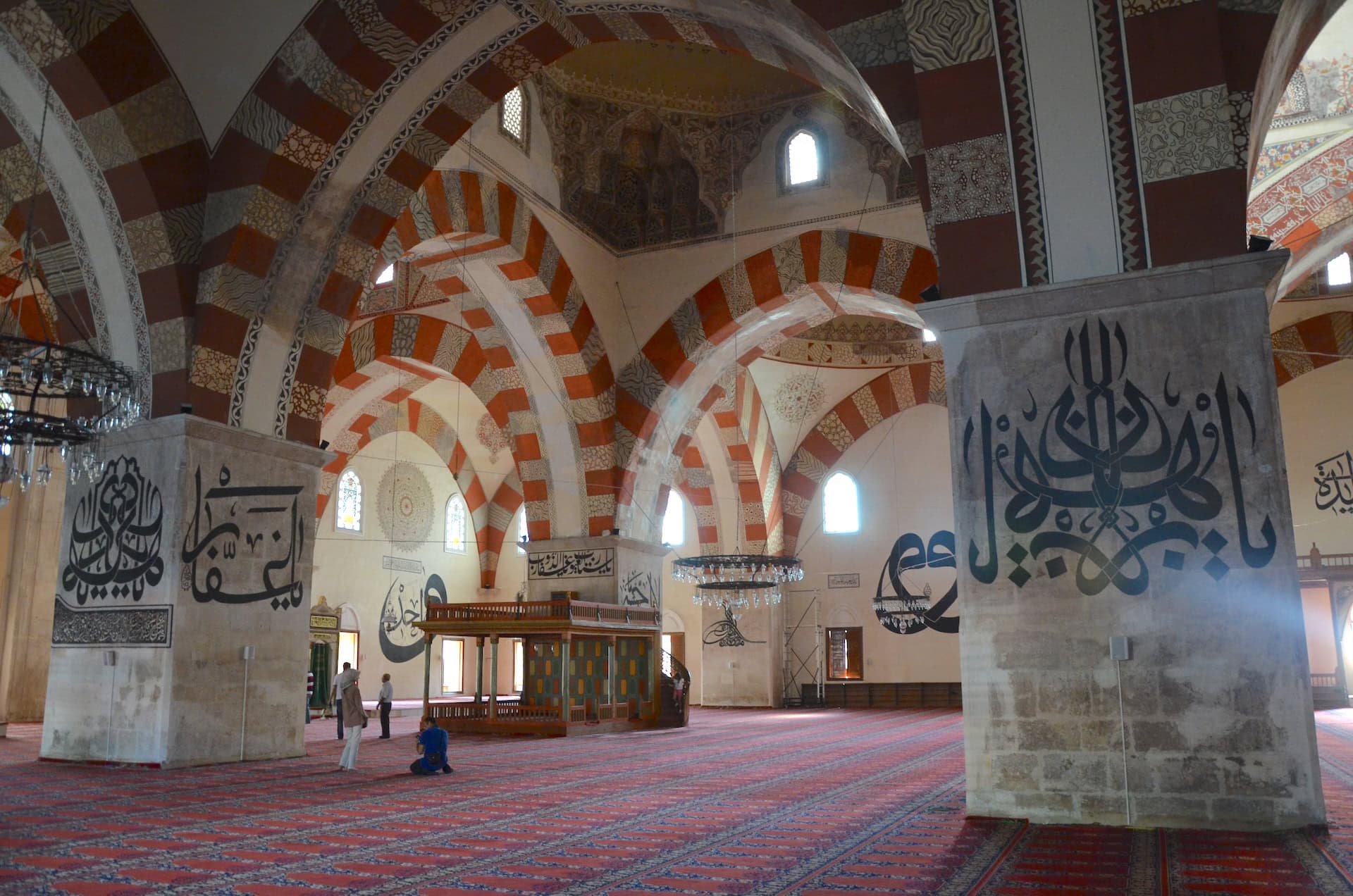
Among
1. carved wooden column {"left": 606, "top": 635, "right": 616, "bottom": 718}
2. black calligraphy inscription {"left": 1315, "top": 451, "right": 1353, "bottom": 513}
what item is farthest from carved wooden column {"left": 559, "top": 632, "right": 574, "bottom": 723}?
black calligraphy inscription {"left": 1315, "top": 451, "right": 1353, "bottom": 513}

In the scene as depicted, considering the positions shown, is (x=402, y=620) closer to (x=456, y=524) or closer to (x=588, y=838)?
(x=456, y=524)

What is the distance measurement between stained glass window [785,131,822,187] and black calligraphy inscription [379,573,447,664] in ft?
30.2

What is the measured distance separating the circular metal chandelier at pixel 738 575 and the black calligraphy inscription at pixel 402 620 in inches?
193

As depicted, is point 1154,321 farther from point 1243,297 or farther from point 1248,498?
point 1248,498

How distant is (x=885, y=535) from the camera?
55.9 feet

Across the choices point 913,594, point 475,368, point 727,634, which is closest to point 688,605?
point 727,634

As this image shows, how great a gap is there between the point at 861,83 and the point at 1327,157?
656 centimetres

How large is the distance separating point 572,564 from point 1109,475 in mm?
8008

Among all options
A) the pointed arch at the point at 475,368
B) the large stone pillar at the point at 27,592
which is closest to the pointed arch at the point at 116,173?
the pointed arch at the point at 475,368

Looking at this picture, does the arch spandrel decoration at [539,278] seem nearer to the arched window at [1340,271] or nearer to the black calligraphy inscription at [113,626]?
the black calligraphy inscription at [113,626]

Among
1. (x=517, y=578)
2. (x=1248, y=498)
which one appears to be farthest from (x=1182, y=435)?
(x=517, y=578)

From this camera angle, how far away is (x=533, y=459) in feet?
40.2

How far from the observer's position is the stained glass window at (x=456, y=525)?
1920cm

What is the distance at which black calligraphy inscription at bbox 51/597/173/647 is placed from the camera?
22.7ft
